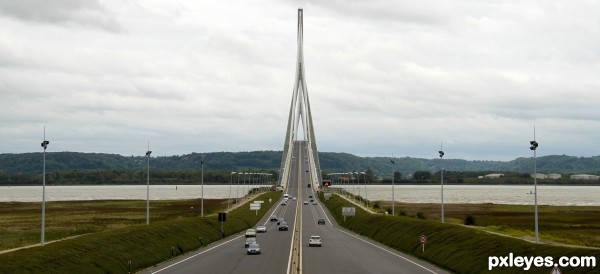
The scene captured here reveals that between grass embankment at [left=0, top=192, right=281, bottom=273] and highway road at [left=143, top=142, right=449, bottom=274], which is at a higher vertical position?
grass embankment at [left=0, top=192, right=281, bottom=273]

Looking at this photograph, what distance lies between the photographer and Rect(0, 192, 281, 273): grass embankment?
158 feet

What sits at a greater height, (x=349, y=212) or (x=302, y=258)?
→ (x=349, y=212)

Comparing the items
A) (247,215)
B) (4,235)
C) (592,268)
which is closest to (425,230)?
(592,268)

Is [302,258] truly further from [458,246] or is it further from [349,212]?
[349,212]

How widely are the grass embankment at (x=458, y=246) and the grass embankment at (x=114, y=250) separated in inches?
887

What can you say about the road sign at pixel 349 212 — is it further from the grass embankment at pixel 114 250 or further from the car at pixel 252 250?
the car at pixel 252 250

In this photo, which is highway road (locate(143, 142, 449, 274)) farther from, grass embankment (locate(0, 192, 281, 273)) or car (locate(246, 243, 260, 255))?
grass embankment (locate(0, 192, 281, 273))

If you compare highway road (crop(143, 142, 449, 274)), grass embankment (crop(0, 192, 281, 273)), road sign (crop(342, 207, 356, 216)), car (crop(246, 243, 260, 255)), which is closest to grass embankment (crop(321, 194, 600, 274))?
highway road (crop(143, 142, 449, 274))

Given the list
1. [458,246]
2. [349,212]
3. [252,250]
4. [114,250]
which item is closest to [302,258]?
[252,250]

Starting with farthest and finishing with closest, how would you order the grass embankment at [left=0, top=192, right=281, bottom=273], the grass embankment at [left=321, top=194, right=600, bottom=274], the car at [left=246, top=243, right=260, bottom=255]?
1. the car at [left=246, top=243, right=260, bottom=255]
2. the grass embankment at [left=321, top=194, right=600, bottom=274]
3. the grass embankment at [left=0, top=192, right=281, bottom=273]

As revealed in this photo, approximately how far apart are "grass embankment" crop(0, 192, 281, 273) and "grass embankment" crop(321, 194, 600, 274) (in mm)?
22533

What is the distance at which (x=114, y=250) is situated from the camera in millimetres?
60031

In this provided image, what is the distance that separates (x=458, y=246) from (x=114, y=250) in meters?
29.0

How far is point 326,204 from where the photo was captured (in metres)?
180
